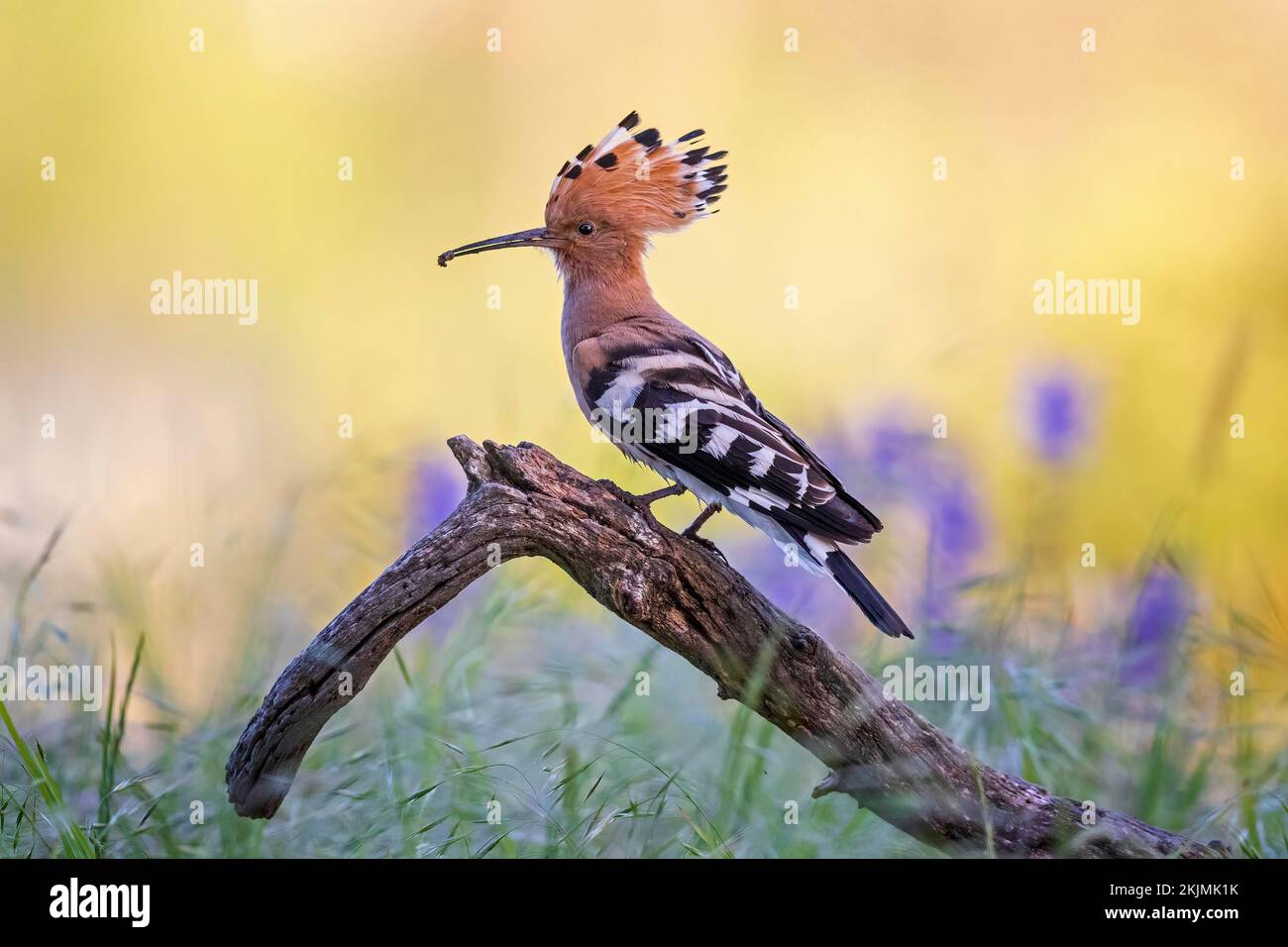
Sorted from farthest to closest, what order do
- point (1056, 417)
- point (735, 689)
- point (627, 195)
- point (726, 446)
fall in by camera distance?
1. point (1056, 417)
2. point (627, 195)
3. point (726, 446)
4. point (735, 689)

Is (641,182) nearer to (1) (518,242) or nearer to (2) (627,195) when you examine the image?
(2) (627,195)

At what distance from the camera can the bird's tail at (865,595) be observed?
2131mm

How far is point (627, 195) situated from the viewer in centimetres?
268

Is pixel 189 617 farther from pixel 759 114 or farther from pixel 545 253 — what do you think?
pixel 759 114

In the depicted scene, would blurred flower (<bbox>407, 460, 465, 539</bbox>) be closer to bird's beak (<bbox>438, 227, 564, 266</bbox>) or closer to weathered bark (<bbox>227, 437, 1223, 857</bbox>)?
bird's beak (<bbox>438, 227, 564, 266</bbox>)

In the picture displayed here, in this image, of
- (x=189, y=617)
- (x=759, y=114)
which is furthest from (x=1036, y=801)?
(x=759, y=114)

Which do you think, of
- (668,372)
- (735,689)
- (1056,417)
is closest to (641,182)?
(668,372)

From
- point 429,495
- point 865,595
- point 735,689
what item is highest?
point 429,495

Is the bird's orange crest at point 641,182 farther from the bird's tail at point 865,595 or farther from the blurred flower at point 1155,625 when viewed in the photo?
the blurred flower at point 1155,625

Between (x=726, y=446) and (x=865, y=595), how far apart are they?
337mm

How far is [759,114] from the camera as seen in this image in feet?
14.2

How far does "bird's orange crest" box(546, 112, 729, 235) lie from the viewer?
2.67m

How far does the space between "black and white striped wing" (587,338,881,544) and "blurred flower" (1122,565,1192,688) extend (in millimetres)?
635

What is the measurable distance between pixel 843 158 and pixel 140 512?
2407 millimetres
